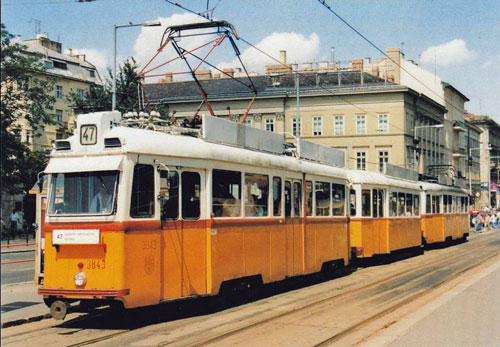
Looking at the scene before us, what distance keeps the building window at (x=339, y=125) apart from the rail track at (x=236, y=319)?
4773cm

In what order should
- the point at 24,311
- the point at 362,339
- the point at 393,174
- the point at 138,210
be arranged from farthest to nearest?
the point at 393,174
the point at 24,311
the point at 138,210
the point at 362,339

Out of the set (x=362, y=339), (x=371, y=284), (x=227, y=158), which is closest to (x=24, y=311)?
(x=227, y=158)

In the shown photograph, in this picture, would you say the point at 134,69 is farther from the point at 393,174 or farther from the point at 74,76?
the point at 74,76

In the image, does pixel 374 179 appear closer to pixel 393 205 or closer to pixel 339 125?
pixel 393 205

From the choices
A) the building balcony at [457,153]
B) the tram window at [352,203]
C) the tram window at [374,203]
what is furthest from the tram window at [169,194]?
the building balcony at [457,153]

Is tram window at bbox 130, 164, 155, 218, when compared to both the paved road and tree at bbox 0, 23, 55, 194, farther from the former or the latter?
tree at bbox 0, 23, 55, 194

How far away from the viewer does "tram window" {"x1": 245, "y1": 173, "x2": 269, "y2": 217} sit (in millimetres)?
12578

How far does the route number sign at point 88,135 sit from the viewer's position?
1016cm

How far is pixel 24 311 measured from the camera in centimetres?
1152

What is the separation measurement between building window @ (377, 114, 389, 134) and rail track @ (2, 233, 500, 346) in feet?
155

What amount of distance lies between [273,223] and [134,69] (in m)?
24.8

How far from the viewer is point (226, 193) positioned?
11.9 meters

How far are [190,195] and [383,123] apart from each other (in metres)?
54.0

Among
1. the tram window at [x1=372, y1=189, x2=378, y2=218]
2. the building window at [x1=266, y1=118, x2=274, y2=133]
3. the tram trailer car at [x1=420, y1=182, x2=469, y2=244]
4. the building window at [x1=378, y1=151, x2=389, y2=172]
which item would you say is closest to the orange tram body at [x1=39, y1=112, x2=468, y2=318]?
the tram window at [x1=372, y1=189, x2=378, y2=218]
